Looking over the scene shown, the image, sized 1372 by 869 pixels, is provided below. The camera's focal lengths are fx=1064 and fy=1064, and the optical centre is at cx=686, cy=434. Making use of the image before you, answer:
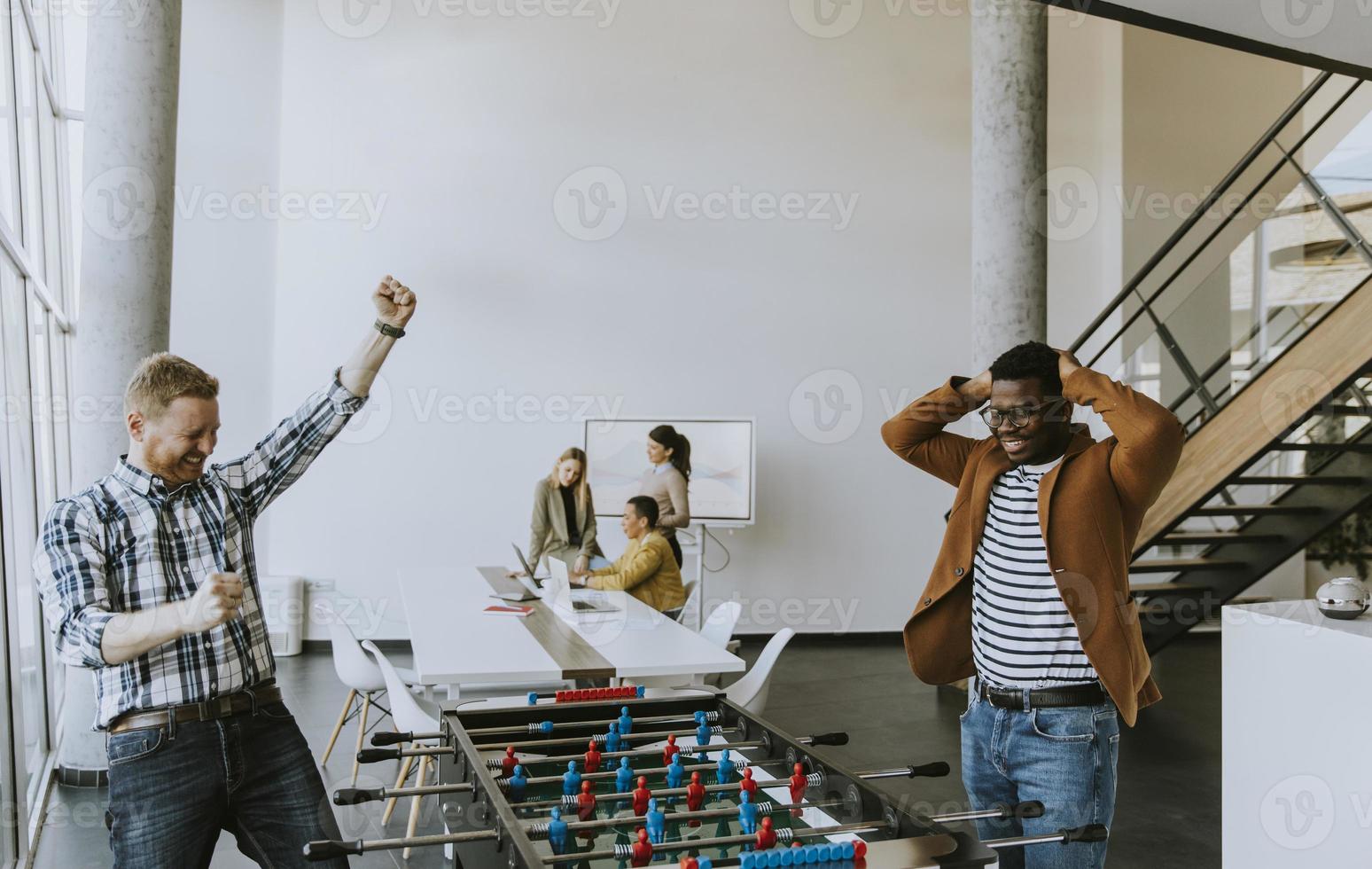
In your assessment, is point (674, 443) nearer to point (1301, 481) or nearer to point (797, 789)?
point (1301, 481)

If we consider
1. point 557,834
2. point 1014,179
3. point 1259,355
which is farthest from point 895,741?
point 557,834

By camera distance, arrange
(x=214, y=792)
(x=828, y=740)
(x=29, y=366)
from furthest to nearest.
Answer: (x=29, y=366) → (x=828, y=740) → (x=214, y=792)

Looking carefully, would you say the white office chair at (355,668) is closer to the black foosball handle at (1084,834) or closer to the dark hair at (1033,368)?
the dark hair at (1033,368)

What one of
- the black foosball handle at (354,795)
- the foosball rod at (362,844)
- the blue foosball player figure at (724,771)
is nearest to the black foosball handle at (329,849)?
the foosball rod at (362,844)

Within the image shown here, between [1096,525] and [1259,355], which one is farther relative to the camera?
[1259,355]

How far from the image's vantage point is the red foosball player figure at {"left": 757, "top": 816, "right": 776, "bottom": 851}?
185cm

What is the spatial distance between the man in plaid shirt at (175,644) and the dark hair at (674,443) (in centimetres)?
416

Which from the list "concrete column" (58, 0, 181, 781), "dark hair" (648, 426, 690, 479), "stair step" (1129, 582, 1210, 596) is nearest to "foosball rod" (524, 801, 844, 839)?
"concrete column" (58, 0, 181, 781)

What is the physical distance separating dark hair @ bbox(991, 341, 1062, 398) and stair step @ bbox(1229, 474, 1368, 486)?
4.41 m

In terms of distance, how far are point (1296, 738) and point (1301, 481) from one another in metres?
4.22

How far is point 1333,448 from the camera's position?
20.3 feet

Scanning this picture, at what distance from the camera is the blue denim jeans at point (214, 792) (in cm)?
227

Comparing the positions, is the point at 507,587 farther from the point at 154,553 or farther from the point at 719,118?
the point at 719,118

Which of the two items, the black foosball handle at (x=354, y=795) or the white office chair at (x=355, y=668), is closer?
the black foosball handle at (x=354, y=795)
